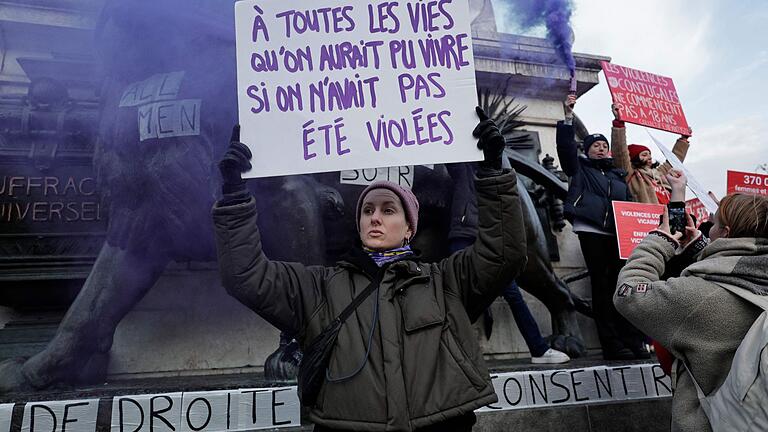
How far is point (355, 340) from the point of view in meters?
1.51

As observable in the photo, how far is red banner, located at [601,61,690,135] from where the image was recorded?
4.78 meters

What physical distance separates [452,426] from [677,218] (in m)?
1.35

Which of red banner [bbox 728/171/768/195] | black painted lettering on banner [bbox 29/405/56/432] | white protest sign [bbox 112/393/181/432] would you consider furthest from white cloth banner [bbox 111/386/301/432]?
red banner [bbox 728/171/768/195]

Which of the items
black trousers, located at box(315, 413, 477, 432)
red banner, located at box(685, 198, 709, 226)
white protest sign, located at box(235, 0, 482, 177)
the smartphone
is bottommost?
black trousers, located at box(315, 413, 477, 432)

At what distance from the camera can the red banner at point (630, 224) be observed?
411 centimetres

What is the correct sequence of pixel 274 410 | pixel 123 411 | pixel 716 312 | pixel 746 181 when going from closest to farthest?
pixel 716 312
pixel 123 411
pixel 274 410
pixel 746 181

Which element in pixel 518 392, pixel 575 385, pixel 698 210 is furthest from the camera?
pixel 698 210

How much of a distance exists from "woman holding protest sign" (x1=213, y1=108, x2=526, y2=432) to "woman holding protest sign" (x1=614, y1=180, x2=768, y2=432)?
0.59 metres

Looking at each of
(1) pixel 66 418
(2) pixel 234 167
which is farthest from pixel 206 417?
(2) pixel 234 167

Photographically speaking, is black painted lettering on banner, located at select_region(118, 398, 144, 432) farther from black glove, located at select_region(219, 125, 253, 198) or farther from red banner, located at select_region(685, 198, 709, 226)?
red banner, located at select_region(685, 198, 709, 226)

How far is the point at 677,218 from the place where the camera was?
213 centimetres

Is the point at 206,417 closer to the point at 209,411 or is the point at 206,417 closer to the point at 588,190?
Result: the point at 209,411

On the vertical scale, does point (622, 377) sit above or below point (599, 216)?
below

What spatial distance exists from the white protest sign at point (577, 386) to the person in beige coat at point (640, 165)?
6.04 ft
